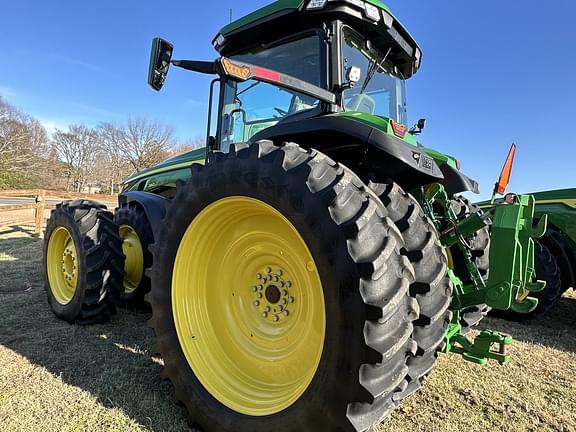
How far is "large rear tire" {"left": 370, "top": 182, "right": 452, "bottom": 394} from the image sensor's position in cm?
202

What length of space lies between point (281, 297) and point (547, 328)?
379 cm

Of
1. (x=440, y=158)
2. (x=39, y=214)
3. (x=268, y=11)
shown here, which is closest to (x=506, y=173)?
(x=440, y=158)

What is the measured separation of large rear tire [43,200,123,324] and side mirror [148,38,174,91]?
1.57 metres

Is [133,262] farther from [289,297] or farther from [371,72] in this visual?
[371,72]

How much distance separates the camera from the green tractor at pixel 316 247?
1.63m

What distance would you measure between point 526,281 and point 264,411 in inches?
61.5

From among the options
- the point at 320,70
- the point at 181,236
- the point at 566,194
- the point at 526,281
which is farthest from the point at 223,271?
the point at 566,194

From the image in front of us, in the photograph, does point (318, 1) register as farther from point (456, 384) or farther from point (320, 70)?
point (456, 384)

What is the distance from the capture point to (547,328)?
4.46 metres

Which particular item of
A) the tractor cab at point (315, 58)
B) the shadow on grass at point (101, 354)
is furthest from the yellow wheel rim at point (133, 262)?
the tractor cab at point (315, 58)

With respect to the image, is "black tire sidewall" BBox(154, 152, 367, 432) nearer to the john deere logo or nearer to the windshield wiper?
the john deere logo

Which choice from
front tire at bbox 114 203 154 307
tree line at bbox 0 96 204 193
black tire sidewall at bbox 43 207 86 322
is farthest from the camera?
tree line at bbox 0 96 204 193

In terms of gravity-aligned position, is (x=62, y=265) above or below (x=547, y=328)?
above

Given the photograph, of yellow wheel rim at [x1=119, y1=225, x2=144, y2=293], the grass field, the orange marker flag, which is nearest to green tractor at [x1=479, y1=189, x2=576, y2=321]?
the grass field
